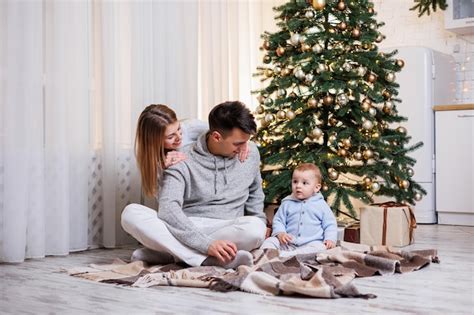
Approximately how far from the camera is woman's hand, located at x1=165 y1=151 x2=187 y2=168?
3.14 metres

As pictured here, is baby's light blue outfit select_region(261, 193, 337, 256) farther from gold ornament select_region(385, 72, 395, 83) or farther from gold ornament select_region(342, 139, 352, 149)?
gold ornament select_region(385, 72, 395, 83)

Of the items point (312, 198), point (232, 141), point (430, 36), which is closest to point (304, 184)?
point (312, 198)

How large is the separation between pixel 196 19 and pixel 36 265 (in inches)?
75.8

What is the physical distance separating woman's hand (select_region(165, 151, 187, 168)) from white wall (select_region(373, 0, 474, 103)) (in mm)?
3232

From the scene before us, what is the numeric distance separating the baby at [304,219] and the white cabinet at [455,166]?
2.04 meters

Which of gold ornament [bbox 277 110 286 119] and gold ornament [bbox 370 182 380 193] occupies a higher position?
gold ornament [bbox 277 110 286 119]

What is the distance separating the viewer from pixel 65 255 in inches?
140

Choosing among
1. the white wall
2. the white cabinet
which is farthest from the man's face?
the white wall

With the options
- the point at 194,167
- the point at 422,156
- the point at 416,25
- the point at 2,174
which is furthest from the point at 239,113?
the point at 416,25

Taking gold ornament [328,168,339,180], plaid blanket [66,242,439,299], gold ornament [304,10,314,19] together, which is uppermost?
gold ornament [304,10,314,19]

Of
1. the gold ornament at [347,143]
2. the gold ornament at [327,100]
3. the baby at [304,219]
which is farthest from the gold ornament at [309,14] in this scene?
the baby at [304,219]

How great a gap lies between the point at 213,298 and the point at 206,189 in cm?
83

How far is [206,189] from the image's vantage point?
3.20 meters

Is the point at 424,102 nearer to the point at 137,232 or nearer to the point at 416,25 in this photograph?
the point at 416,25
